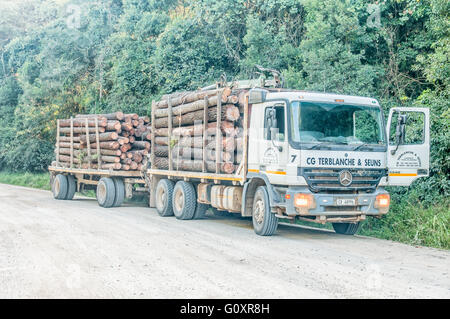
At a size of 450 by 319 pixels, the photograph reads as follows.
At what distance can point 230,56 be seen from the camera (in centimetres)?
2244

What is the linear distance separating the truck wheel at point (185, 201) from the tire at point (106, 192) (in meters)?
3.96

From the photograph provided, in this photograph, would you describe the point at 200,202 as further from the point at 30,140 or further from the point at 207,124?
the point at 30,140

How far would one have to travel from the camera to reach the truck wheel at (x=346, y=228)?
11.8 meters

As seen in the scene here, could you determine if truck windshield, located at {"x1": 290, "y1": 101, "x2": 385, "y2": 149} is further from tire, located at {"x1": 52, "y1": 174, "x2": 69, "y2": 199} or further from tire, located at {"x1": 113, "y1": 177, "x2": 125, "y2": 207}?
tire, located at {"x1": 52, "y1": 174, "x2": 69, "y2": 199}

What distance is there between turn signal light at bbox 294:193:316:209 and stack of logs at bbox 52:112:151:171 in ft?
27.5

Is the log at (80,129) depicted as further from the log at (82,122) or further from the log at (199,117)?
the log at (199,117)

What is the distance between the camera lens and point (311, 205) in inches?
397

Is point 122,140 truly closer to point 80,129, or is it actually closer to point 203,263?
point 80,129

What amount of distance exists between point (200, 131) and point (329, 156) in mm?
4327

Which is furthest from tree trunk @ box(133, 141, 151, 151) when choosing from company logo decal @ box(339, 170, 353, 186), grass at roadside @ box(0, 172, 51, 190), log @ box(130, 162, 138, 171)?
grass at roadside @ box(0, 172, 51, 190)

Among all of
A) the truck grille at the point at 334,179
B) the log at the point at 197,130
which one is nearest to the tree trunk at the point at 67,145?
the log at the point at 197,130

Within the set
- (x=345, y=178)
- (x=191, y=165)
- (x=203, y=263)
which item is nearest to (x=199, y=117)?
(x=191, y=165)

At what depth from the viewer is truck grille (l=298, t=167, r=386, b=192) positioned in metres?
10.1

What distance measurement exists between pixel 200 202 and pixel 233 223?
1.00 m
